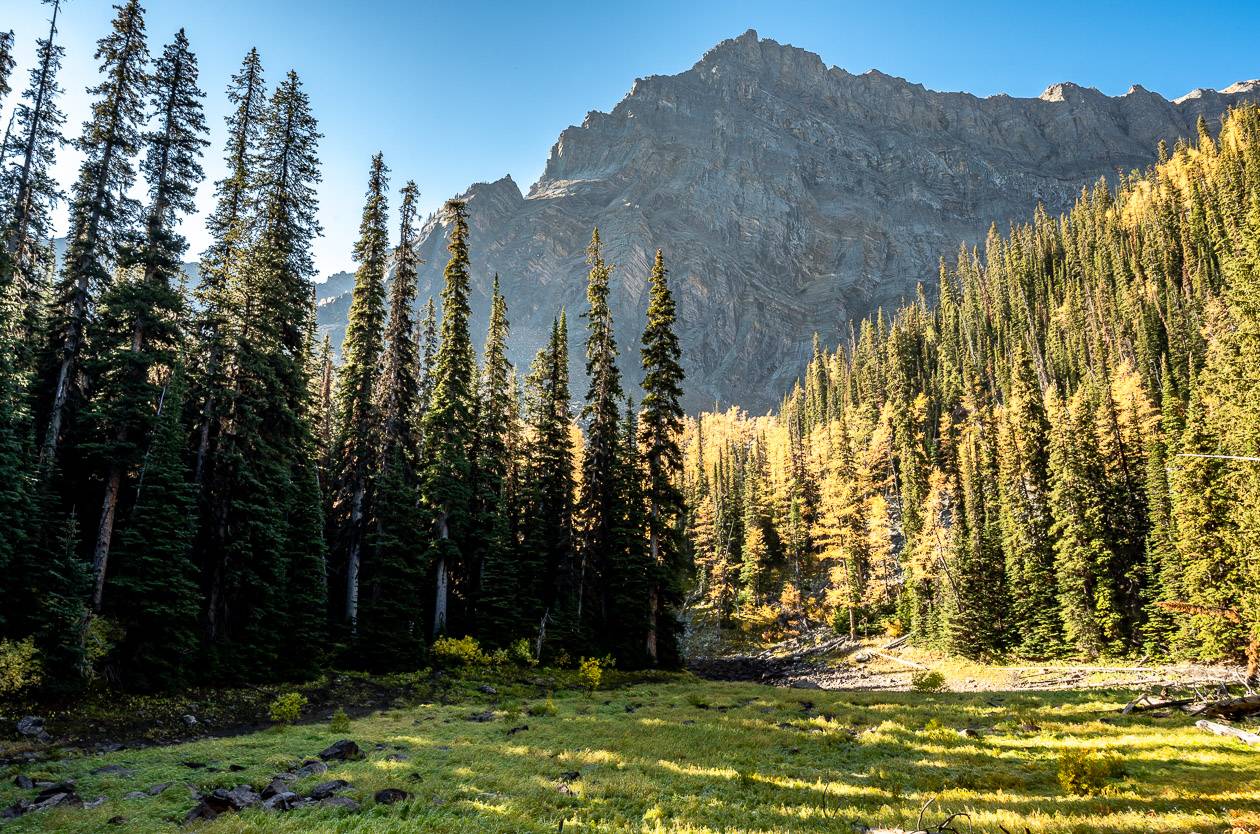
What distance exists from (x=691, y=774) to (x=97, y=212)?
30.2 meters

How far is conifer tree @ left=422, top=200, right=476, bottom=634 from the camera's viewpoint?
109 feet

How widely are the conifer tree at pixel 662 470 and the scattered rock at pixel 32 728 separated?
2501 centimetres

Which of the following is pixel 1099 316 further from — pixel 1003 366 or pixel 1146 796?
pixel 1146 796

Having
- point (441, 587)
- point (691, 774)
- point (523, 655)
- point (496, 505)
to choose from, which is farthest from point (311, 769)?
point (496, 505)

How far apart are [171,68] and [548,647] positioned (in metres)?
34.0

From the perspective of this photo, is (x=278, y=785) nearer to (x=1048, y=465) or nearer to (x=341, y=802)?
(x=341, y=802)

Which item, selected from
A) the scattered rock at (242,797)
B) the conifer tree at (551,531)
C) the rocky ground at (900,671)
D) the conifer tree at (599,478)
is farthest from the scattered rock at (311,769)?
the rocky ground at (900,671)

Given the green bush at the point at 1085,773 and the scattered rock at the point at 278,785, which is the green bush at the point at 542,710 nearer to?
the scattered rock at the point at 278,785

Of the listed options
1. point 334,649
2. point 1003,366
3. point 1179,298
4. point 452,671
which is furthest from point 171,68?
point 1179,298

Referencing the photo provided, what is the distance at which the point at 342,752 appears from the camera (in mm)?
14695

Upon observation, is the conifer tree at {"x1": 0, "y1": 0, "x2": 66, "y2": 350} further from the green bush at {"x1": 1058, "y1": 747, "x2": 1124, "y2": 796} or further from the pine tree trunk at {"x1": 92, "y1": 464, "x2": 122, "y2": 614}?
the green bush at {"x1": 1058, "y1": 747, "x2": 1124, "y2": 796}

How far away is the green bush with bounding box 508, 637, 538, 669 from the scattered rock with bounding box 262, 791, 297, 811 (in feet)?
72.5

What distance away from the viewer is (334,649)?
28.9 m

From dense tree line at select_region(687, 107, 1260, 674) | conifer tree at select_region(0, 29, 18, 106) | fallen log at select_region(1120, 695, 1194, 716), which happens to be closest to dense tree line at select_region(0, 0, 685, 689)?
conifer tree at select_region(0, 29, 18, 106)
